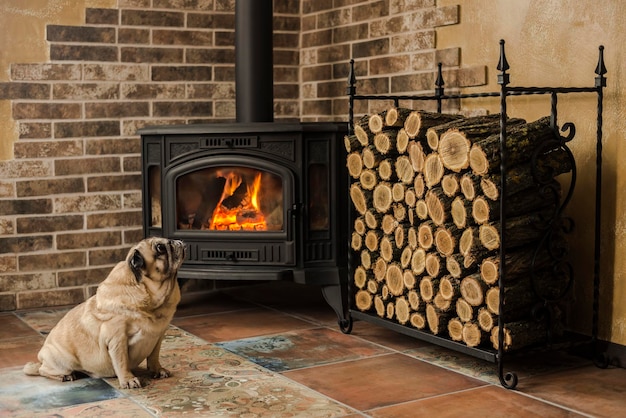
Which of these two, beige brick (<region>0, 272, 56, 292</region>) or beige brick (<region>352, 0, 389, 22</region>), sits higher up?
beige brick (<region>352, 0, 389, 22</region>)

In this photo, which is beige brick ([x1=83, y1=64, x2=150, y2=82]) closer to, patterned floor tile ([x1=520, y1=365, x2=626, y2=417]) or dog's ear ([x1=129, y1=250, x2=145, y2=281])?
dog's ear ([x1=129, y1=250, x2=145, y2=281])

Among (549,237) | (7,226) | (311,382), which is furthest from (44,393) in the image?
(549,237)

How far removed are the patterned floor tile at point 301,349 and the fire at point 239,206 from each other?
61 centimetres

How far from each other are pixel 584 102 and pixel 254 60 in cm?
178

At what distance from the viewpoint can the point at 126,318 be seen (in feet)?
10.6

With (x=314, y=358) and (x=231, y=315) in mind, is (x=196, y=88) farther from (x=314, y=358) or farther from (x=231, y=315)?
(x=314, y=358)

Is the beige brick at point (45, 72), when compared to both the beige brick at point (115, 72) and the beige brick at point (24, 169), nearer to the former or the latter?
the beige brick at point (115, 72)

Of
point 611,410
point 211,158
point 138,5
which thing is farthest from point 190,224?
point 611,410

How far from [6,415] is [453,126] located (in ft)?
6.32

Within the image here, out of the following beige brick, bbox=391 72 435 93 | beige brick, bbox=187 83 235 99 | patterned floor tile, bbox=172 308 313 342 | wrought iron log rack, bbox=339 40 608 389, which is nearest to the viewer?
wrought iron log rack, bbox=339 40 608 389

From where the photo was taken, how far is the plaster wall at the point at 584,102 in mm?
3432

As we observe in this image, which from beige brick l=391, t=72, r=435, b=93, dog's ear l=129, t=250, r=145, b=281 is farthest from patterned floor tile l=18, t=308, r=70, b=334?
beige brick l=391, t=72, r=435, b=93

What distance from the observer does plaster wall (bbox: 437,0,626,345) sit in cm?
343

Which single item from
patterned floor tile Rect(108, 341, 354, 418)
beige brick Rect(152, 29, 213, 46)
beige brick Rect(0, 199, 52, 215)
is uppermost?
beige brick Rect(152, 29, 213, 46)
